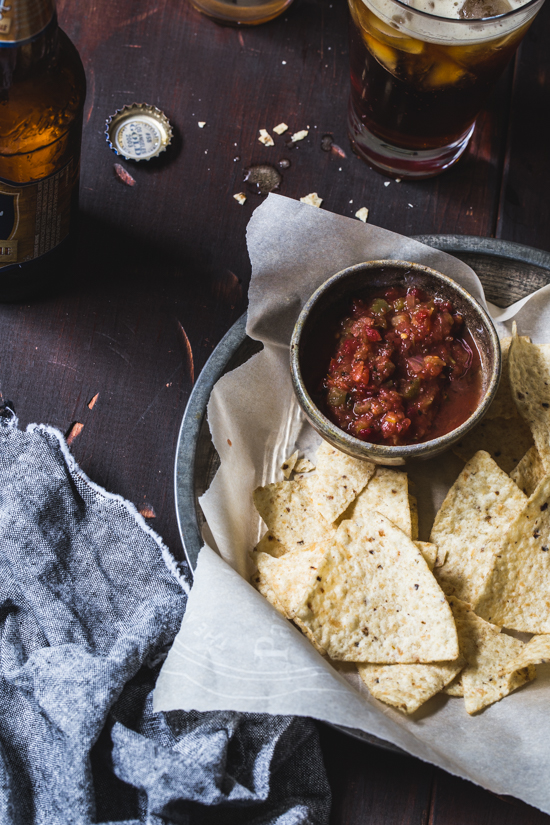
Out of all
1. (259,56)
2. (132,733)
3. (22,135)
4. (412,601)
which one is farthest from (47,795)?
(259,56)

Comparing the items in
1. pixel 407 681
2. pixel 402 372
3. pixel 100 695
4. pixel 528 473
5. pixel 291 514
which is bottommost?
pixel 100 695

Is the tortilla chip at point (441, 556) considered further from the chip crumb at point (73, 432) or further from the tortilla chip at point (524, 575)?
the chip crumb at point (73, 432)

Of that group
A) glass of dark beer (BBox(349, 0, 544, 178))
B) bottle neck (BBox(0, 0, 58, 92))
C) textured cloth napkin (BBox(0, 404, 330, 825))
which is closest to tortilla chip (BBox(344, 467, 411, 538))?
textured cloth napkin (BBox(0, 404, 330, 825))

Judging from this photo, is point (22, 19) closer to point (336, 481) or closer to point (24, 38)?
point (24, 38)

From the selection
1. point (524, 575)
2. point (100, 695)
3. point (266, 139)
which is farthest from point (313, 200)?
point (100, 695)

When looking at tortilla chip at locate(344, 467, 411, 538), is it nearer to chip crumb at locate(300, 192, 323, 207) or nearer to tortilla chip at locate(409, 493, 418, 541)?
tortilla chip at locate(409, 493, 418, 541)

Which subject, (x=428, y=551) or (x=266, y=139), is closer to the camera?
(x=428, y=551)
